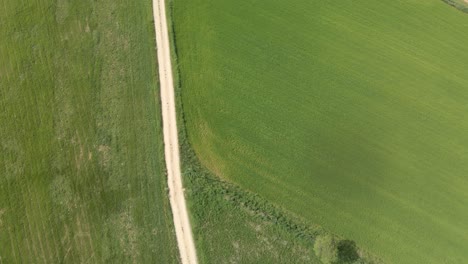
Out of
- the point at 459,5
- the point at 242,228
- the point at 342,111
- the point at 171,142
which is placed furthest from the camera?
the point at 459,5

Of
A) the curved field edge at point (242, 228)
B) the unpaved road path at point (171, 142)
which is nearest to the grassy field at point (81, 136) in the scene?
the unpaved road path at point (171, 142)

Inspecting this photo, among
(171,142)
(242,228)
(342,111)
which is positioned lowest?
(242,228)

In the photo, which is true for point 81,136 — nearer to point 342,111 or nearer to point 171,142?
point 171,142

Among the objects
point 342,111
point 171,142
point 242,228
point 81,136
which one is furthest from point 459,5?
point 81,136

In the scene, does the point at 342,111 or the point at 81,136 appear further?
the point at 342,111

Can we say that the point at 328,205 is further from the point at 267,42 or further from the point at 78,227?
the point at 78,227

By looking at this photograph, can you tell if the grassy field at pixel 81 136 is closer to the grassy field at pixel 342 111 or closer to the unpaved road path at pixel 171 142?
the unpaved road path at pixel 171 142

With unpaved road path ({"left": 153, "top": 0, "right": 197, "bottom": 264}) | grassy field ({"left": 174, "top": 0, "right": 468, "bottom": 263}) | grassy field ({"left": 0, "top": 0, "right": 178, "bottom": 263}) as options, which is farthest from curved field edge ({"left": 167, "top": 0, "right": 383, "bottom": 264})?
grassy field ({"left": 0, "top": 0, "right": 178, "bottom": 263})
